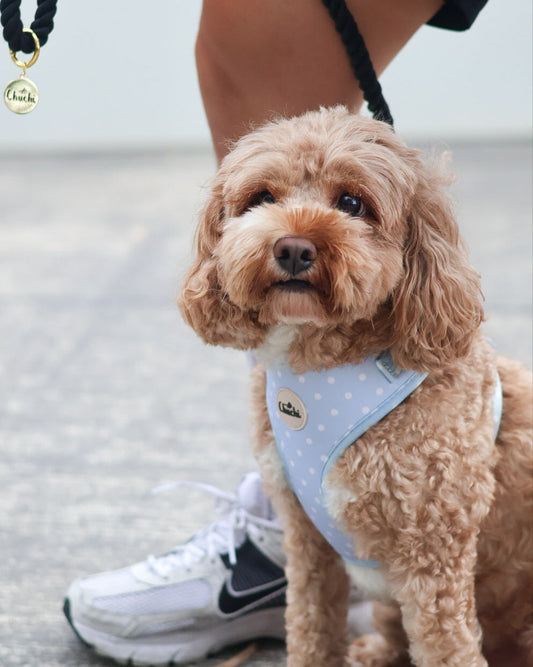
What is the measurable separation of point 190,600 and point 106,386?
1301mm

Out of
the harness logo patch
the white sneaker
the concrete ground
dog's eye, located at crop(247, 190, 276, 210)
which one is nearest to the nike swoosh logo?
the white sneaker

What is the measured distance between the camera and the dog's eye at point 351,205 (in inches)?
47.9

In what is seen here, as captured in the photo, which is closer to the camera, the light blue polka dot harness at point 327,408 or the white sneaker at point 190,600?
the light blue polka dot harness at point 327,408

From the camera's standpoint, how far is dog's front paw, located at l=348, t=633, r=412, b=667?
Answer: 1608 mm

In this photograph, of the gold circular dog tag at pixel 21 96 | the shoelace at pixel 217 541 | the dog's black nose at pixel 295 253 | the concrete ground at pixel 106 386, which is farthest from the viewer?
the concrete ground at pixel 106 386

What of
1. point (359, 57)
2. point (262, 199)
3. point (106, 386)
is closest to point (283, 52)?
point (359, 57)

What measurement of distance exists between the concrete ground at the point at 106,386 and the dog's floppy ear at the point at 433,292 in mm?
110

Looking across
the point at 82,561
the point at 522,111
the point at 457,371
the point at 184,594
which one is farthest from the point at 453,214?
the point at 522,111

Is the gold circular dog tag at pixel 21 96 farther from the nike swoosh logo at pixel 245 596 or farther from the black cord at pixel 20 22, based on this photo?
the nike swoosh logo at pixel 245 596

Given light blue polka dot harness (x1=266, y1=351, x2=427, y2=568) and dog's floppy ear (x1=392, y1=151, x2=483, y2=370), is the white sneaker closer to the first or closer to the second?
light blue polka dot harness (x1=266, y1=351, x2=427, y2=568)

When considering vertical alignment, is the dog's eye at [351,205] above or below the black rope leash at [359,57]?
below

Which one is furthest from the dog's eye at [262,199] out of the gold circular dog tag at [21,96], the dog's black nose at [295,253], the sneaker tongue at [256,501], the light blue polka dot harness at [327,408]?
the sneaker tongue at [256,501]

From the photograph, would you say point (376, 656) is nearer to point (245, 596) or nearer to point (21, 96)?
point (245, 596)

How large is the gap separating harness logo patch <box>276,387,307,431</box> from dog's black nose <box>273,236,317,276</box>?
23cm
